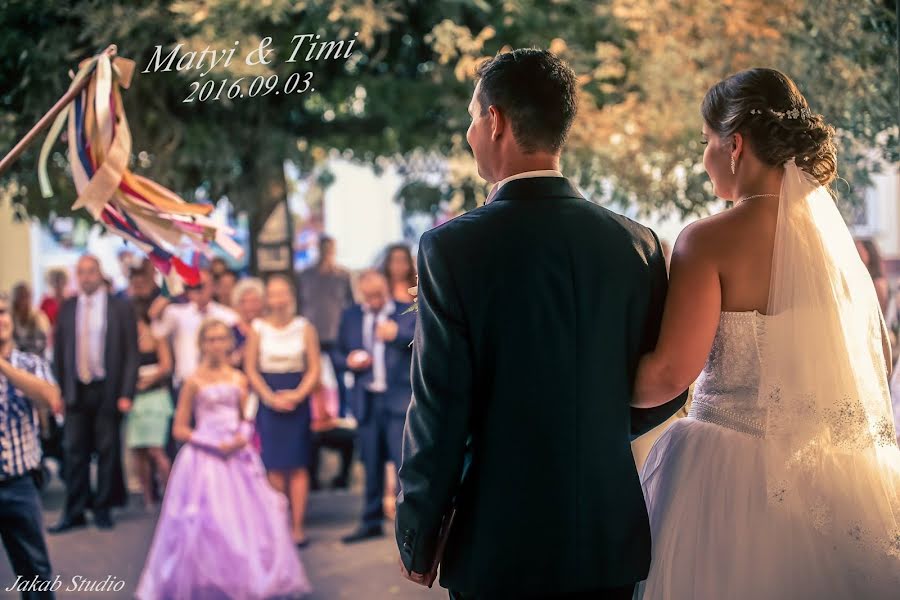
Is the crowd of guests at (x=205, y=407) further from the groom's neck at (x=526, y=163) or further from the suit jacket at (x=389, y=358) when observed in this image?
the groom's neck at (x=526, y=163)

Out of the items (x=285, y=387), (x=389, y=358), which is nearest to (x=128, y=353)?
(x=285, y=387)

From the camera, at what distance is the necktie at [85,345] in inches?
271

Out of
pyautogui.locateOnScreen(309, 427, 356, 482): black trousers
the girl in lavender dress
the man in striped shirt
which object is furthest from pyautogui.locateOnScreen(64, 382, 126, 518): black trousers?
the man in striped shirt

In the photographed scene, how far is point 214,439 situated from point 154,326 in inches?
96.7

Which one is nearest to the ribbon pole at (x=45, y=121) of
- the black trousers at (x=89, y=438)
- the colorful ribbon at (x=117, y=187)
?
the colorful ribbon at (x=117, y=187)

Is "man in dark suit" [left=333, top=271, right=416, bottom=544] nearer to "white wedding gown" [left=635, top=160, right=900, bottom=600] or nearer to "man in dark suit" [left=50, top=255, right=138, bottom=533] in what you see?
"man in dark suit" [left=50, top=255, right=138, bottom=533]

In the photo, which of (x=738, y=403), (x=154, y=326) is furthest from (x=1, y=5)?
(x=154, y=326)

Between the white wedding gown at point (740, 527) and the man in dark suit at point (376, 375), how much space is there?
3.80m

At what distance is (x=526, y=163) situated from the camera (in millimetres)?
2123

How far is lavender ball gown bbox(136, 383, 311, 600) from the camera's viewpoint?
481cm

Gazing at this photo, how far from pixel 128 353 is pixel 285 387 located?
4.36 ft

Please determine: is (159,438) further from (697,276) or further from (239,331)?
(697,276)

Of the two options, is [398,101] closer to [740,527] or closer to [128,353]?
[128,353]

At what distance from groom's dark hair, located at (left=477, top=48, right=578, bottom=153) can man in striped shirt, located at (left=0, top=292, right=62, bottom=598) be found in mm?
2499
